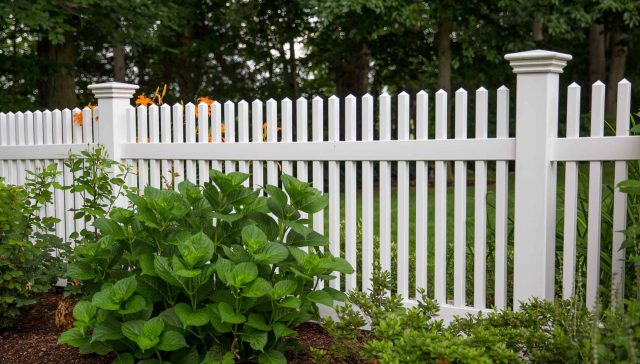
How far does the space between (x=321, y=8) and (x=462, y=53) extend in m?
4.25

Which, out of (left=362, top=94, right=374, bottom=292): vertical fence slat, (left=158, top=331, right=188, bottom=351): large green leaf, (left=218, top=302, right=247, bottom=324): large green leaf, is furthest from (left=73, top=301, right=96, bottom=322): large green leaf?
(left=362, top=94, right=374, bottom=292): vertical fence slat

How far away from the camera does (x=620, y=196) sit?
10.8ft

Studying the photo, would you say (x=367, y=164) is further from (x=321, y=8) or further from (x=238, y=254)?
(x=321, y=8)

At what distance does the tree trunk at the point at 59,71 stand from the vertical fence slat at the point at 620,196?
11428mm

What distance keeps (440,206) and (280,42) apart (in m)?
14.1

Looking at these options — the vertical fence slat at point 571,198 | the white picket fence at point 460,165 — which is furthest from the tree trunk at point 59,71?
the vertical fence slat at point 571,198

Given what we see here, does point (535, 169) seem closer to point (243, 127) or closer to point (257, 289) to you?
point (257, 289)

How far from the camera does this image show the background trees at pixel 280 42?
37.8ft

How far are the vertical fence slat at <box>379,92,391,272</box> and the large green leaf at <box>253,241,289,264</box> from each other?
89 cm

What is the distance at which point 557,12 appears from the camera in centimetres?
1136

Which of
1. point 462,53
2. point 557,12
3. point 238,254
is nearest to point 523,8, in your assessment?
point 557,12

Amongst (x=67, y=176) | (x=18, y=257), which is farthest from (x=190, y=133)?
(x=67, y=176)

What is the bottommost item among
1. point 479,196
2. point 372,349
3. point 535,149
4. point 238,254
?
point 372,349

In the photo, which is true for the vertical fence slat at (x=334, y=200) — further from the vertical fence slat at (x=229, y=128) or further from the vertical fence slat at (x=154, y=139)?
the vertical fence slat at (x=154, y=139)
